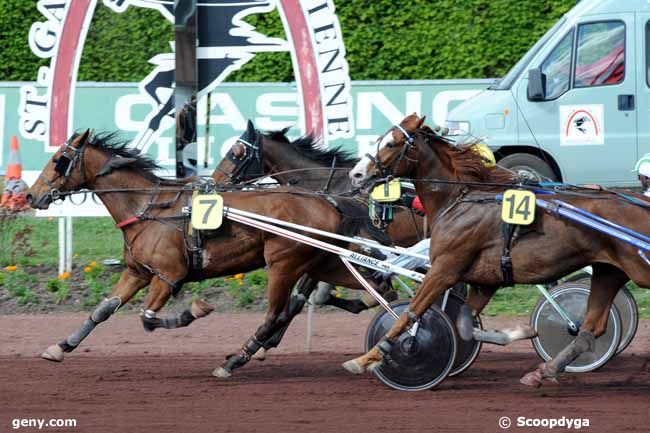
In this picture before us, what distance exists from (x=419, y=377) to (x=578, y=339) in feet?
3.57

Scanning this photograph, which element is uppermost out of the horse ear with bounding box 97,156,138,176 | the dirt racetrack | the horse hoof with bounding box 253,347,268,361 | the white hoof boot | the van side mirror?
the van side mirror

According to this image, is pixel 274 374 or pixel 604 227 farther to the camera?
pixel 274 374

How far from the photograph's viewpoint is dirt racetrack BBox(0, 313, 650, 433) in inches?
277

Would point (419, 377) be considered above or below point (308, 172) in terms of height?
below

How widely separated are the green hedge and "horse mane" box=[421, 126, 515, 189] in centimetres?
924

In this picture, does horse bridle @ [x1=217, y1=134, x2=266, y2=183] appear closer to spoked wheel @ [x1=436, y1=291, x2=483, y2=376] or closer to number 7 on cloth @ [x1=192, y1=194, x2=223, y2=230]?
number 7 on cloth @ [x1=192, y1=194, x2=223, y2=230]

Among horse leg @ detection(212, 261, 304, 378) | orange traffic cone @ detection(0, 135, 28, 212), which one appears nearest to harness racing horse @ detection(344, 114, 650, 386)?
horse leg @ detection(212, 261, 304, 378)

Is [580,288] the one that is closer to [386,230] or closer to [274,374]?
[386,230]

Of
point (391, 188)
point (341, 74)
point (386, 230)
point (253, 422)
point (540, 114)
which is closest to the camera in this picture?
point (253, 422)

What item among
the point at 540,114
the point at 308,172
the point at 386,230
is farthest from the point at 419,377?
the point at 540,114

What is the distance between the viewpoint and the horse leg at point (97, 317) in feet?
28.3

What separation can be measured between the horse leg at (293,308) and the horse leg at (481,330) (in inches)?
57.1

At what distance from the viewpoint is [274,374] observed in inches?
347

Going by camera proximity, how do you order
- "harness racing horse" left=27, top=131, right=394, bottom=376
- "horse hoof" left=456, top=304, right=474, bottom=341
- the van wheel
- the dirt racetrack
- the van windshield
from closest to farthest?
the dirt racetrack, "horse hoof" left=456, top=304, right=474, bottom=341, "harness racing horse" left=27, top=131, right=394, bottom=376, the van wheel, the van windshield
